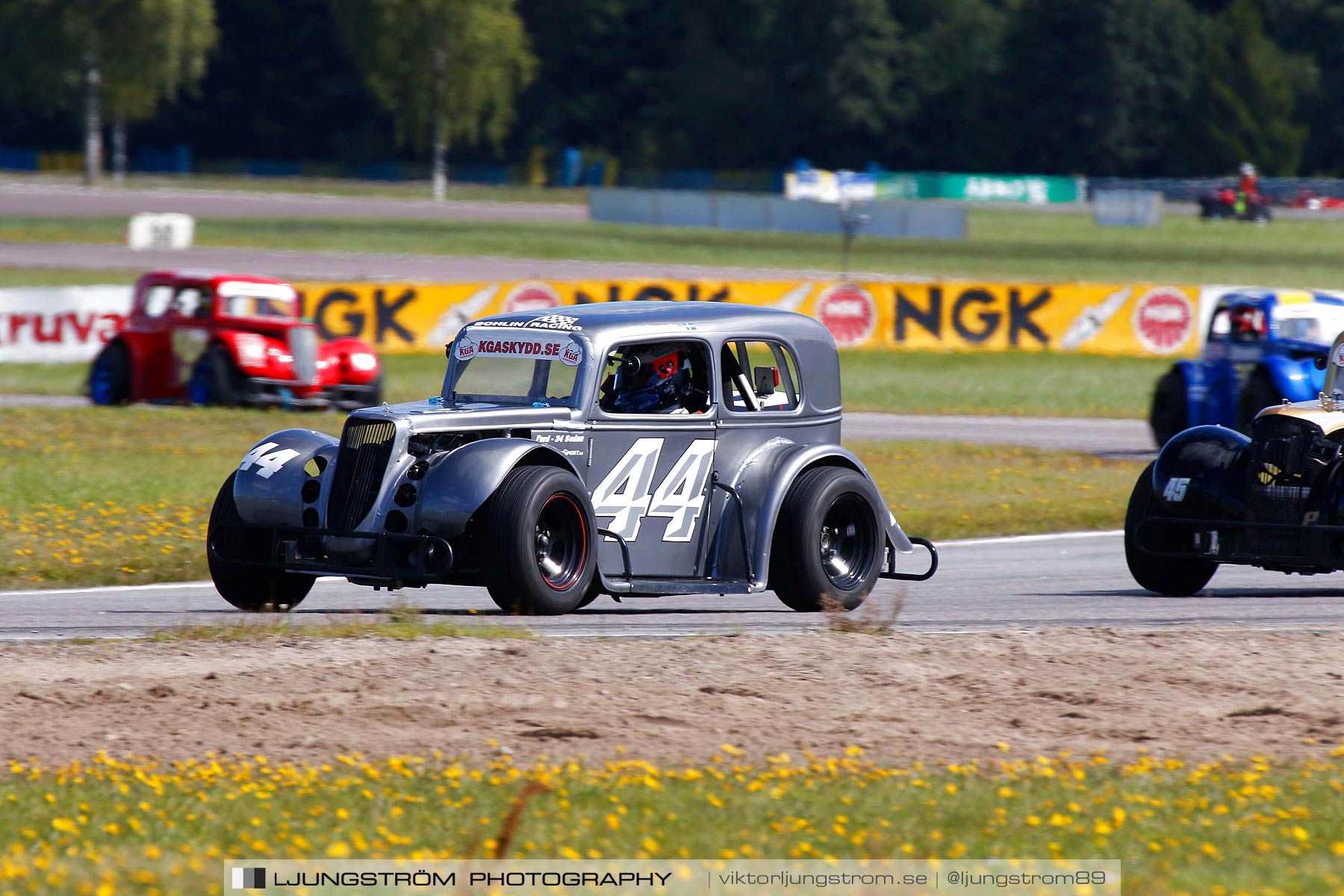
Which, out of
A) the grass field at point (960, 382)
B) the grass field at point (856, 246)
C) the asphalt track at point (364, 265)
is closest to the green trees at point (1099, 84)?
the grass field at point (856, 246)

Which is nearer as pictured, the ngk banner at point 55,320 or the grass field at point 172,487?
the grass field at point 172,487

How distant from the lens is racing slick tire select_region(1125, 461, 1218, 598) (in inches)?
470

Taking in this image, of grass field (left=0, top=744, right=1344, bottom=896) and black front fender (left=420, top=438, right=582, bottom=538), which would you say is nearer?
grass field (left=0, top=744, right=1344, bottom=896)

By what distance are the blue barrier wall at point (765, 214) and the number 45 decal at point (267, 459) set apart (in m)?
45.0

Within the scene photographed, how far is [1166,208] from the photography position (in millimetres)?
78375

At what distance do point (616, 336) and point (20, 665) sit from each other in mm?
3600

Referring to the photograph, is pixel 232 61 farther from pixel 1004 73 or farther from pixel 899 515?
pixel 899 515

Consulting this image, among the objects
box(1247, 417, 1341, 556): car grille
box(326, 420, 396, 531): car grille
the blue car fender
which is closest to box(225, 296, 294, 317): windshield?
the blue car fender

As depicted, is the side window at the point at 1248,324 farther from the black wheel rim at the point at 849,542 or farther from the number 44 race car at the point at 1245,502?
the black wheel rim at the point at 849,542

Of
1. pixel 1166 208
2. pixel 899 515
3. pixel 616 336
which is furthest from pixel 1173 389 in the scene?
pixel 1166 208

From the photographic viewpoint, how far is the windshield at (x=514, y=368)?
10.4 meters

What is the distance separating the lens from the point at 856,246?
56.2m

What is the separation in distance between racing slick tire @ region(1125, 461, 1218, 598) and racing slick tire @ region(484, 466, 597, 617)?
381 centimetres

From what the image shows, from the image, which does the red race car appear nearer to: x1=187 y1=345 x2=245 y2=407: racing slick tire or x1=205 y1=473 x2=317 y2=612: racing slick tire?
x1=187 y1=345 x2=245 y2=407: racing slick tire
